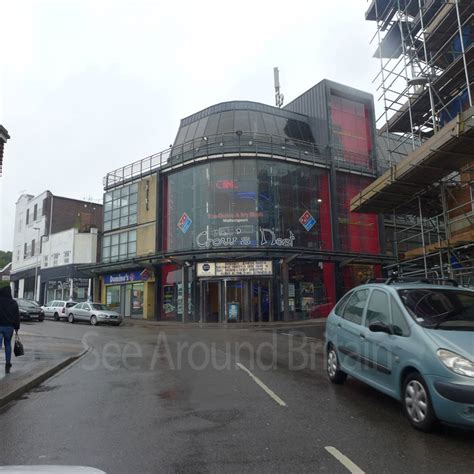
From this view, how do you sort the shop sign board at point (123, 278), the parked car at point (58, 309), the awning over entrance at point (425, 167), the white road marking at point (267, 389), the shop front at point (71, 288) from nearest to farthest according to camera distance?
1. the white road marking at point (267, 389)
2. the awning over entrance at point (425, 167)
3. the parked car at point (58, 309)
4. the shop sign board at point (123, 278)
5. the shop front at point (71, 288)

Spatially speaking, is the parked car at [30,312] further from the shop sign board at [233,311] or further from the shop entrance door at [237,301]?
the shop sign board at [233,311]

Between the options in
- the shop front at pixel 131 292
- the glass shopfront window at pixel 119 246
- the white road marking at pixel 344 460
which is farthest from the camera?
the glass shopfront window at pixel 119 246

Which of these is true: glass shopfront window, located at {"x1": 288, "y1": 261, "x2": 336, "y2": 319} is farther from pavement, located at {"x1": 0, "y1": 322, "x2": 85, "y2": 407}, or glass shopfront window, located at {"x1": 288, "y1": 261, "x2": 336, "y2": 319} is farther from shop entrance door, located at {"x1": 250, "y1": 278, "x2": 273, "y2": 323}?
pavement, located at {"x1": 0, "y1": 322, "x2": 85, "y2": 407}

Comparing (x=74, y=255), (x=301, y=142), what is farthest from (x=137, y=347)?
(x=74, y=255)

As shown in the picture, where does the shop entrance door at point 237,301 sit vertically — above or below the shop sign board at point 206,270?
below

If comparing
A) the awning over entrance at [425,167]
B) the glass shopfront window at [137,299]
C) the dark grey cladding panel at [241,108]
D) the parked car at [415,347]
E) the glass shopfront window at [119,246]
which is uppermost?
the dark grey cladding panel at [241,108]

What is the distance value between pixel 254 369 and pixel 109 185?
31323mm

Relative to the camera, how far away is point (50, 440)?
494cm

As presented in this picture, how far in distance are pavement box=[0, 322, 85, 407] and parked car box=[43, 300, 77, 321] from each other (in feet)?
55.4

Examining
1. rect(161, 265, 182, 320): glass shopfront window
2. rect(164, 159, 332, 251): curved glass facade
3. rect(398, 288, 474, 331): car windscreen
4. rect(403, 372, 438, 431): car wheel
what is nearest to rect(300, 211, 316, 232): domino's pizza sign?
rect(164, 159, 332, 251): curved glass facade

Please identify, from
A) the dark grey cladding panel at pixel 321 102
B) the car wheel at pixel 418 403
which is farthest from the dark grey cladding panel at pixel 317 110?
the car wheel at pixel 418 403

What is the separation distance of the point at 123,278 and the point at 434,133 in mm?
26554

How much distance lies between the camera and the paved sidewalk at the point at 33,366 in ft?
24.1

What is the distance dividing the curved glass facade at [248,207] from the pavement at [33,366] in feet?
51.4
